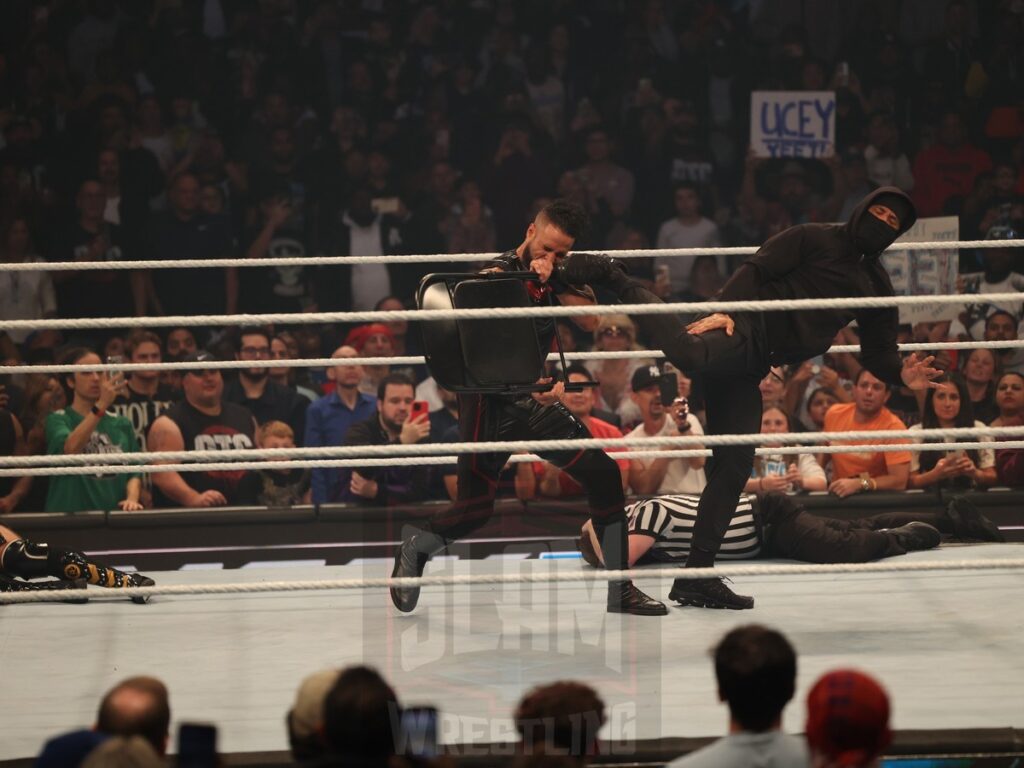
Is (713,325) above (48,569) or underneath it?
above

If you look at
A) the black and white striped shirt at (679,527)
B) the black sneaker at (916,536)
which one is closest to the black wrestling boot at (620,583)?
Answer: the black and white striped shirt at (679,527)

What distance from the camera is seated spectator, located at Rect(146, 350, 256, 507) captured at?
204 inches

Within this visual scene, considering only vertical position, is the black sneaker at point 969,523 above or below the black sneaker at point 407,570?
above

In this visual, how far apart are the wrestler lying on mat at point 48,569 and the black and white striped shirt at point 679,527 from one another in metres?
1.43

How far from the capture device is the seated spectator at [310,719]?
2074mm

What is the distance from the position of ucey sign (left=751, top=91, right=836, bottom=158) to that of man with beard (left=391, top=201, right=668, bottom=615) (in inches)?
132

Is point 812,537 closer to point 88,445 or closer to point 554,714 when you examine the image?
point 554,714

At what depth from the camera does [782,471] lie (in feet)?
16.7

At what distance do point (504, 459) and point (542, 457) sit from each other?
0.11 meters

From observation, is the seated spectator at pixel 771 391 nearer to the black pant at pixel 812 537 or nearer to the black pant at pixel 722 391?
the black pant at pixel 812 537

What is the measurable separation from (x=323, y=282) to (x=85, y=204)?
1206 millimetres

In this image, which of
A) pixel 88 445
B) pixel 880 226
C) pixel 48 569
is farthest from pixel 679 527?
pixel 88 445

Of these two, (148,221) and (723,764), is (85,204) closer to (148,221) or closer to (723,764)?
(148,221)

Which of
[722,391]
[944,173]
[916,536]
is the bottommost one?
[916,536]
